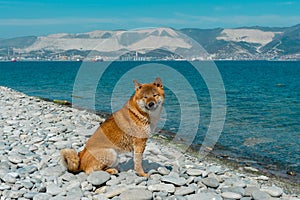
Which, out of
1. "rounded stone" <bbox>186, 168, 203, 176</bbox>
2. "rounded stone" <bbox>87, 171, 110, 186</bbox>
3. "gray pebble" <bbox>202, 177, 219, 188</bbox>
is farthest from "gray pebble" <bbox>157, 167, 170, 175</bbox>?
"rounded stone" <bbox>87, 171, 110, 186</bbox>

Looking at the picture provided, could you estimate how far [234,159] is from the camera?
50.4ft

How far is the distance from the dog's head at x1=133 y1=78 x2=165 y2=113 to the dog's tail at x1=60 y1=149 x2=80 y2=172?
1945 millimetres

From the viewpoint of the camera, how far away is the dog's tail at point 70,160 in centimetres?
859

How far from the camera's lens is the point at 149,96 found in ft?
26.8

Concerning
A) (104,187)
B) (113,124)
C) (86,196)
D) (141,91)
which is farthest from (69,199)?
(141,91)

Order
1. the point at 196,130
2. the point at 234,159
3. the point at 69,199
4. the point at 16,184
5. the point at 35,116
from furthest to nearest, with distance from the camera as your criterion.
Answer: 1. the point at 196,130
2. the point at 35,116
3. the point at 234,159
4. the point at 16,184
5. the point at 69,199

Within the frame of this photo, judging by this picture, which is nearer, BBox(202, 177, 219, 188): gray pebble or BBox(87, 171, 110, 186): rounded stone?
BBox(87, 171, 110, 186): rounded stone

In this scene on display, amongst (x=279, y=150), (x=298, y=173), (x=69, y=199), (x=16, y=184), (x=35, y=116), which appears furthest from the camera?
(x=35, y=116)

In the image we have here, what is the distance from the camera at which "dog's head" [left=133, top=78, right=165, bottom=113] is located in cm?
816

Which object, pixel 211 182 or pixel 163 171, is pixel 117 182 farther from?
pixel 211 182

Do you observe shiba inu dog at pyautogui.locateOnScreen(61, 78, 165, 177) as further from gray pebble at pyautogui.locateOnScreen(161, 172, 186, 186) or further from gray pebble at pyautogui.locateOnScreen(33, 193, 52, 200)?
gray pebble at pyautogui.locateOnScreen(33, 193, 52, 200)

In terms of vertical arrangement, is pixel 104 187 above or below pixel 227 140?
above

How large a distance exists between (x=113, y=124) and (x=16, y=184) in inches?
98.8

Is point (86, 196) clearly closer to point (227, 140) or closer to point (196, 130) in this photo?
point (227, 140)
